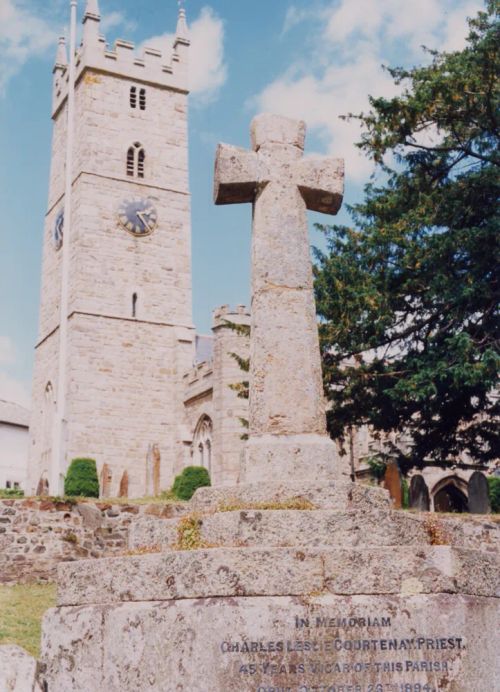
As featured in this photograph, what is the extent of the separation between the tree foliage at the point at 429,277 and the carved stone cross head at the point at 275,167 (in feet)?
32.8

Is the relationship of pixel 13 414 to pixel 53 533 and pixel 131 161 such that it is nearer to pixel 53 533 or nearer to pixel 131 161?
pixel 131 161

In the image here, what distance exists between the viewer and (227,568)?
4.60 metres

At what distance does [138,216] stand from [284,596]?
3306cm

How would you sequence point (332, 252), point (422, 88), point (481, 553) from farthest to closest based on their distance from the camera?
point (332, 252) → point (422, 88) → point (481, 553)

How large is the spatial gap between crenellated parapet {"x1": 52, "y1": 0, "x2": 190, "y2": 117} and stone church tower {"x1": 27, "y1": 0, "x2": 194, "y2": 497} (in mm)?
53

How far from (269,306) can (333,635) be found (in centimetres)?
231

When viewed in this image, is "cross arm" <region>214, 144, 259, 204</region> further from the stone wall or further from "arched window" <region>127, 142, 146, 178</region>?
"arched window" <region>127, 142, 146, 178</region>

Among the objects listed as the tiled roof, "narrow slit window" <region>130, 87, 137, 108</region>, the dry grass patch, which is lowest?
the dry grass patch

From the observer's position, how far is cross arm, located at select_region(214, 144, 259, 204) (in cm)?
620

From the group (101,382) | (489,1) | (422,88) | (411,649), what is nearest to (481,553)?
(411,649)

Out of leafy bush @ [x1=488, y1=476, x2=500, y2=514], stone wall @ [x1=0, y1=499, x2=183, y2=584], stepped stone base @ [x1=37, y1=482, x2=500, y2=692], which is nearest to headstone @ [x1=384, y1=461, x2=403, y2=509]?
stone wall @ [x1=0, y1=499, x2=183, y2=584]

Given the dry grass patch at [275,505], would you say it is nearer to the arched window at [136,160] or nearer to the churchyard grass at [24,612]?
the churchyard grass at [24,612]

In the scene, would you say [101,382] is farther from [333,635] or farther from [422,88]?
[333,635]

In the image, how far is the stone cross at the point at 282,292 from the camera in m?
5.62
